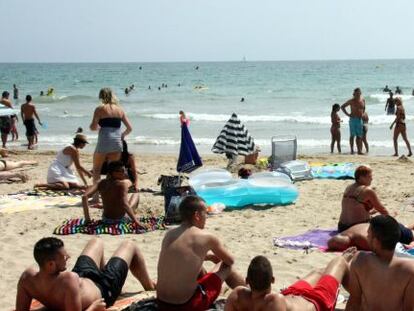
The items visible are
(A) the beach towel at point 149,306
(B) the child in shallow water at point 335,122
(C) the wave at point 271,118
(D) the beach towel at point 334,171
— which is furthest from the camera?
(C) the wave at point 271,118

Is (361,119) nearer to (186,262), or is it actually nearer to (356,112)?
(356,112)

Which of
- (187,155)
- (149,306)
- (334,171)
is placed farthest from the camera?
(334,171)

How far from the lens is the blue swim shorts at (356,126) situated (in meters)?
13.1

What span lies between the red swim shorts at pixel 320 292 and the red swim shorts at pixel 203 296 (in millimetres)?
565

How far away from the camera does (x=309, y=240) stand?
20.3ft

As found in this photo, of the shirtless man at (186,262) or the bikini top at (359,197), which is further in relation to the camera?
the bikini top at (359,197)

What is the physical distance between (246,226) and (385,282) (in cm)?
346

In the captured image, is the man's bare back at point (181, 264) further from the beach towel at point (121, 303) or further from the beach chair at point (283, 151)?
the beach chair at point (283, 151)

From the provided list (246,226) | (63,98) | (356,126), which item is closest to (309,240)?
(246,226)

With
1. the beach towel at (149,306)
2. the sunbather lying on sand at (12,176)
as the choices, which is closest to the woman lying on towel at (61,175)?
the sunbather lying on sand at (12,176)

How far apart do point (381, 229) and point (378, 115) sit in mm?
21541

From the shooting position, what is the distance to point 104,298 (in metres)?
4.27

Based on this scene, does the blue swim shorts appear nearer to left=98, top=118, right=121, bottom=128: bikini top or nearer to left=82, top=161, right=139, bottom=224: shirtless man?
left=98, top=118, right=121, bottom=128: bikini top

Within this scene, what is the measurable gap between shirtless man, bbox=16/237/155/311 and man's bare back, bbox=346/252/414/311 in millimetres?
1744
